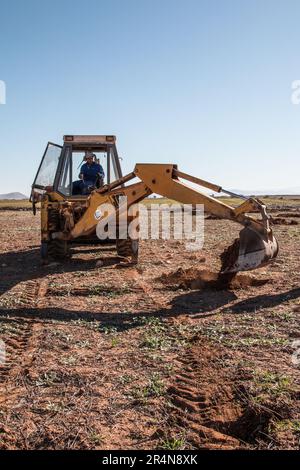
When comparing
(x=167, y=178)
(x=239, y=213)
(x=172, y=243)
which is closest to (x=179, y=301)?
(x=239, y=213)

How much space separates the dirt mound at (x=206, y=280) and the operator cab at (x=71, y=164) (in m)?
3.93

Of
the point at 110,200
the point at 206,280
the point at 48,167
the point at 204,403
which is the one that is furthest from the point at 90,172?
the point at 204,403

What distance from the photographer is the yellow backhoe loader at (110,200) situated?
27.3 feet

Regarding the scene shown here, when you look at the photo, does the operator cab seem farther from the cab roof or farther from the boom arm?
the boom arm

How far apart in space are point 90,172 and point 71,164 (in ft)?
1.64

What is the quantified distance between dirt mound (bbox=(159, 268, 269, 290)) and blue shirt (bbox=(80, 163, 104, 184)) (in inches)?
161

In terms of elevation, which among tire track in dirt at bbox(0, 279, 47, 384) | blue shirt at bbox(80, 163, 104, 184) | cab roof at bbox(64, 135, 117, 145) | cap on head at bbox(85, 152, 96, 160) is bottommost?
tire track in dirt at bbox(0, 279, 47, 384)

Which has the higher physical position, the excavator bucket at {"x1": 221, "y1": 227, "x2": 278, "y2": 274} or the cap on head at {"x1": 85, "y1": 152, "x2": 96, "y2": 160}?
the cap on head at {"x1": 85, "y1": 152, "x2": 96, "y2": 160}

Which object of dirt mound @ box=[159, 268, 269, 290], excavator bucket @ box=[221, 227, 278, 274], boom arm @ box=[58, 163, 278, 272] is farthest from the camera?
dirt mound @ box=[159, 268, 269, 290]

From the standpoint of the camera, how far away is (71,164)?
42.1 feet

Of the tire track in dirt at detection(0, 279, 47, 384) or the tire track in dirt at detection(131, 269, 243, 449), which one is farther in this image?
the tire track in dirt at detection(0, 279, 47, 384)

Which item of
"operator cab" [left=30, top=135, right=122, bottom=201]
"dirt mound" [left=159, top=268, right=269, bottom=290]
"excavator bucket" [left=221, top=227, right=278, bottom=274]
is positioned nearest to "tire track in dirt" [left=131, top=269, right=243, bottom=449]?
"excavator bucket" [left=221, top=227, right=278, bottom=274]

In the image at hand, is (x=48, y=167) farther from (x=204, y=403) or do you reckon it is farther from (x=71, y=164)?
(x=204, y=403)

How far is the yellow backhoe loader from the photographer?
8336 mm
